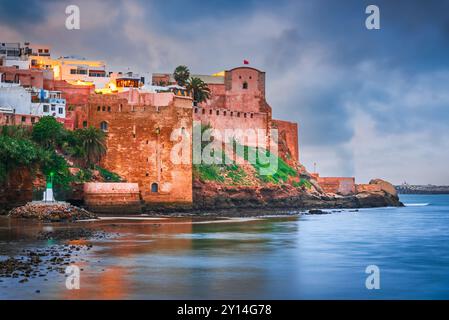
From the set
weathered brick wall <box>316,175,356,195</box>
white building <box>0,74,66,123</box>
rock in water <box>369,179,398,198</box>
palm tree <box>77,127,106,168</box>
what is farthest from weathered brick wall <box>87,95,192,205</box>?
rock in water <box>369,179,398,198</box>

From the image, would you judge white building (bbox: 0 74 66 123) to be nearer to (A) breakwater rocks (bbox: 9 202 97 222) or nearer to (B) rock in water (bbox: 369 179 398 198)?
(A) breakwater rocks (bbox: 9 202 97 222)

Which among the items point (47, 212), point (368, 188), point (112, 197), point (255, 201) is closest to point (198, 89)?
point (255, 201)

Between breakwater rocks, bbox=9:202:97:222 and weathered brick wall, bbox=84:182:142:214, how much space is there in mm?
6094

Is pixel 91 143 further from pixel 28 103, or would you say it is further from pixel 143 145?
pixel 28 103

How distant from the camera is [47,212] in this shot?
37.4 metres

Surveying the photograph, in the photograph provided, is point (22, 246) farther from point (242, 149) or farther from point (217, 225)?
point (242, 149)

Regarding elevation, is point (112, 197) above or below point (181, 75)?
below

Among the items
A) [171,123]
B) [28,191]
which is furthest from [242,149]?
[28,191]

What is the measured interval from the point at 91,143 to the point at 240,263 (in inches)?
1071

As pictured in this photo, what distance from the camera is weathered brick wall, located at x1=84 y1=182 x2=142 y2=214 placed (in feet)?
149

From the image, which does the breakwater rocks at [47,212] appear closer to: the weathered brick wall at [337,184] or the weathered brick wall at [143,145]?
the weathered brick wall at [143,145]

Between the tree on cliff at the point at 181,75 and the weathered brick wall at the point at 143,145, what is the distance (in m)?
18.3

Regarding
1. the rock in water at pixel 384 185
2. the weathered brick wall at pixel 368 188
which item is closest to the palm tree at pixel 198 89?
the weathered brick wall at pixel 368 188
